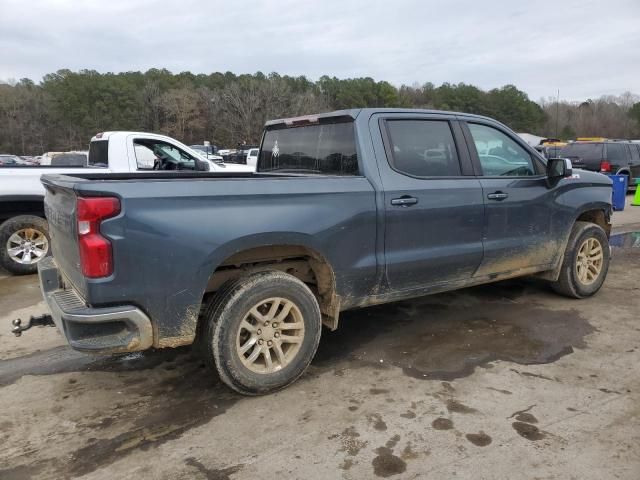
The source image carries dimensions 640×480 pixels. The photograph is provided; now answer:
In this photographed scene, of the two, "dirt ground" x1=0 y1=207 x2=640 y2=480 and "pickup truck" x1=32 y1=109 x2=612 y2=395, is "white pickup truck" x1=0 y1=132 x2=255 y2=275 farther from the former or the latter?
"pickup truck" x1=32 y1=109 x2=612 y2=395

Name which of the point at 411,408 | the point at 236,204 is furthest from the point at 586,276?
the point at 236,204

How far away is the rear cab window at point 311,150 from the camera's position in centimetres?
402

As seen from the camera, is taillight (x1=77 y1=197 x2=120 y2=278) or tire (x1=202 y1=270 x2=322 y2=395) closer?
taillight (x1=77 y1=197 x2=120 y2=278)

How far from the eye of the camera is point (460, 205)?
421cm

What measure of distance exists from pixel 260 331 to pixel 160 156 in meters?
5.72

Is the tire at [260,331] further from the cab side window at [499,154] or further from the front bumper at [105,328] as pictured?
the cab side window at [499,154]

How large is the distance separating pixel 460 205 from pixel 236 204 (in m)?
1.91

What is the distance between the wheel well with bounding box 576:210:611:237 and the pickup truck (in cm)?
40

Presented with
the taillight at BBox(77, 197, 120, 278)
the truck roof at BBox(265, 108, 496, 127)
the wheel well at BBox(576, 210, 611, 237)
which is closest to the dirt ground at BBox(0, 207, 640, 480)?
the taillight at BBox(77, 197, 120, 278)

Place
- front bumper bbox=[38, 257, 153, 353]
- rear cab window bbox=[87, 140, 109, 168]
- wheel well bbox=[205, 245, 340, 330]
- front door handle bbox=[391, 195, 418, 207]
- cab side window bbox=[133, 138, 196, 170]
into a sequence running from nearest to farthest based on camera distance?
1. front bumper bbox=[38, 257, 153, 353]
2. wheel well bbox=[205, 245, 340, 330]
3. front door handle bbox=[391, 195, 418, 207]
4. rear cab window bbox=[87, 140, 109, 168]
5. cab side window bbox=[133, 138, 196, 170]

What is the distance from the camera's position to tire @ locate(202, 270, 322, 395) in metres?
3.26

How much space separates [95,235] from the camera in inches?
112

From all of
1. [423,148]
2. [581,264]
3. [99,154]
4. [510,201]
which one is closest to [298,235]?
[423,148]

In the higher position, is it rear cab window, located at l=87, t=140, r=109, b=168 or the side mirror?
rear cab window, located at l=87, t=140, r=109, b=168
